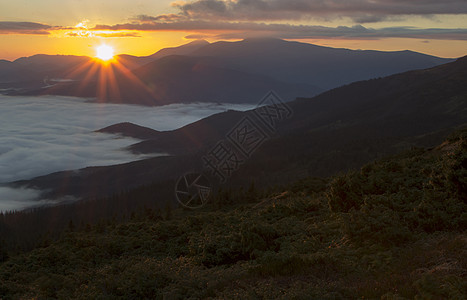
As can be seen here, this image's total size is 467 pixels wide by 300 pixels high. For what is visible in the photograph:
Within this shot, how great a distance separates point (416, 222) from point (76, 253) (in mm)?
18373

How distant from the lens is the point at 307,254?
15.1 metres

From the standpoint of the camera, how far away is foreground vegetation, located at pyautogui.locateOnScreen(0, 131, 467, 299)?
1151cm

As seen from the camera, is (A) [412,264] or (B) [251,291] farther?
(A) [412,264]

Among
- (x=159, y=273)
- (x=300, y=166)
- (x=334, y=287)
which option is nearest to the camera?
(x=334, y=287)

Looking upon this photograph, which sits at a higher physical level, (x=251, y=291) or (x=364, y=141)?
(x=251, y=291)

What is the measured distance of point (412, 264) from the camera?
1236 cm

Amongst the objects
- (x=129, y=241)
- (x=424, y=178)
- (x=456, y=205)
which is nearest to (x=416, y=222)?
(x=456, y=205)

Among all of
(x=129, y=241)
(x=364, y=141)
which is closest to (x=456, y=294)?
(x=129, y=241)

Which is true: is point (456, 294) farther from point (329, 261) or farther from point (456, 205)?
point (456, 205)

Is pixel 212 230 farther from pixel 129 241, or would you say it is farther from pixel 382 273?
pixel 382 273

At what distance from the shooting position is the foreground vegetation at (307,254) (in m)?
11.5

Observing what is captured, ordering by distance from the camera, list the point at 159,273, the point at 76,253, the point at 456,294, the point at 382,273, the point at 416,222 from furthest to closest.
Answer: the point at 76,253
the point at 416,222
the point at 159,273
the point at 382,273
the point at 456,294

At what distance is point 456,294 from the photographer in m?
9.11

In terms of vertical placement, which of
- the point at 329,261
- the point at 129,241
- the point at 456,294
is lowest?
the point at 129,241
